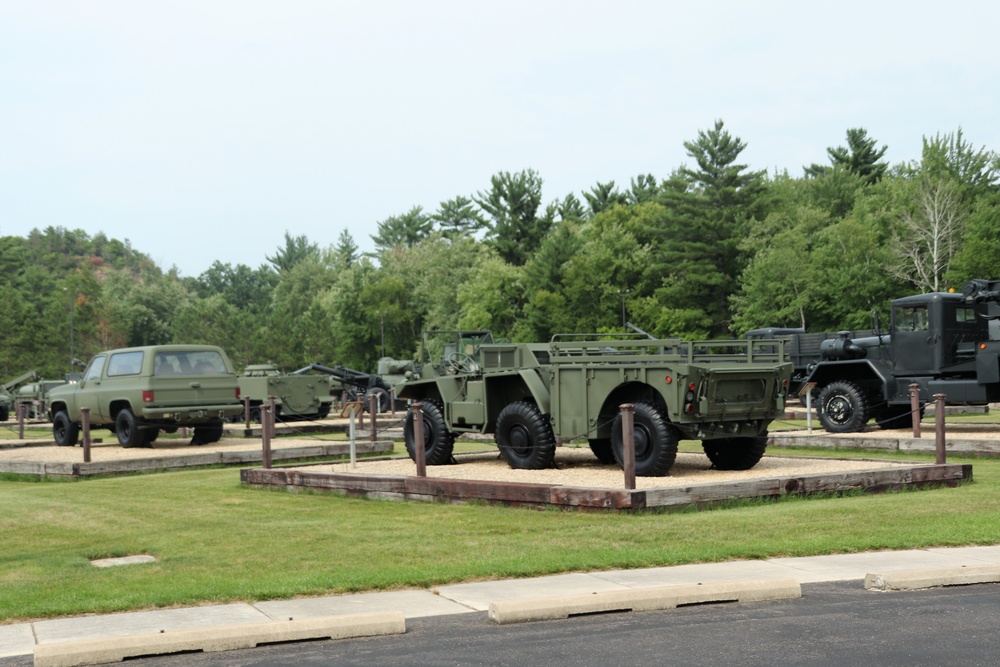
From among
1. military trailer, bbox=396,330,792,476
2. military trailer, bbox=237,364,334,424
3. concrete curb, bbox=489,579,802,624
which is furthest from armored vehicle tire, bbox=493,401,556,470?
military trailer, bbox=237,364,334,424

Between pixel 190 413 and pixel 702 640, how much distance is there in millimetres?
17693

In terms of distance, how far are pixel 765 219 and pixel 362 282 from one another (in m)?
37.2

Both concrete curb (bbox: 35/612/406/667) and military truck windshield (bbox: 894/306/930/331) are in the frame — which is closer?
concrete curb (bbox: 35/612/406/667)

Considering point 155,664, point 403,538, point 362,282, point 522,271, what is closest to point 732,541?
point 403,538

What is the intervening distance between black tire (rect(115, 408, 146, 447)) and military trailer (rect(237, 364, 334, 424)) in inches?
381

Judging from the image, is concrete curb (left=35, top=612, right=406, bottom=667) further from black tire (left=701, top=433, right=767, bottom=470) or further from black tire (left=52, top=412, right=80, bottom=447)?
black tire (left=52, top=412, right=80, bottom=447)

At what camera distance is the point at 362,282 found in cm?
10119

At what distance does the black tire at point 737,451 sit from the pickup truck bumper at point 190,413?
1068 cm

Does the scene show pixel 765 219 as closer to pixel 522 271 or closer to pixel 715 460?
pixel 522 271

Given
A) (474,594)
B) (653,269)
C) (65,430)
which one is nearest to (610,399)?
(474,594)

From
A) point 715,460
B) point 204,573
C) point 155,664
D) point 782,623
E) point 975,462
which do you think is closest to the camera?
point 155,664

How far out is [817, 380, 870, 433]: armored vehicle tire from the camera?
971 inches

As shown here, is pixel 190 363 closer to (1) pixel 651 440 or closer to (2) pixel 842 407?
(1) pixel 651 440

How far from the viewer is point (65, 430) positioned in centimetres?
2567
